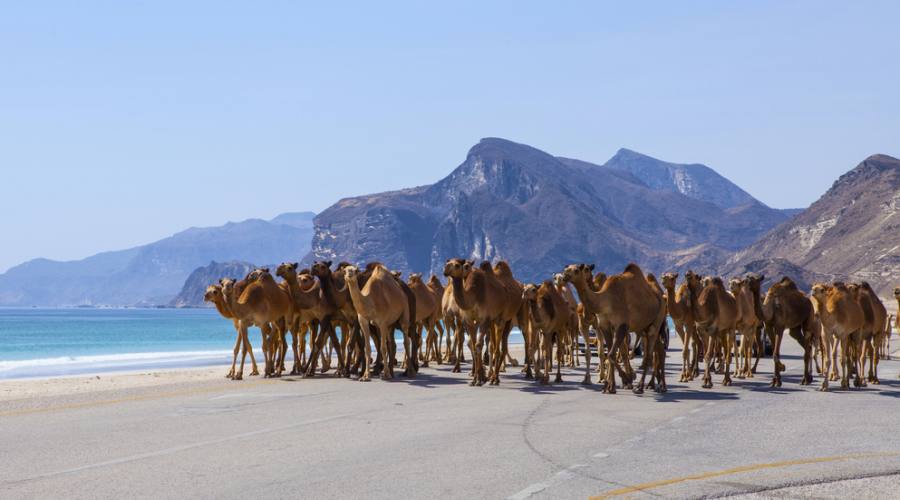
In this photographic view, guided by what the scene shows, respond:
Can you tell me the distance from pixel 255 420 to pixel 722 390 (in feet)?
34.0

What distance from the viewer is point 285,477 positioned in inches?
404

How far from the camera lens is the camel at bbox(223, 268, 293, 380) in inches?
972

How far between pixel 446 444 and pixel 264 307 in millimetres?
13119

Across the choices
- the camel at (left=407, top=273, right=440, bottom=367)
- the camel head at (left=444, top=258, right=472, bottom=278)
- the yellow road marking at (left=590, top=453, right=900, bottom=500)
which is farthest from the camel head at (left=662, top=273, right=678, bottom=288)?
the yellow road marking at (left=590, top=453, right=900, bottom=500)

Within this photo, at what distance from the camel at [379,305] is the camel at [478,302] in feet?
6.50

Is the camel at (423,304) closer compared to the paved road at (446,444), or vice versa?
the paved road at (446,444)

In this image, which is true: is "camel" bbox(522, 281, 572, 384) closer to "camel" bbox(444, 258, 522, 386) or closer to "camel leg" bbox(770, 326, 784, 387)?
"camel" bbox(444, 258, 522, 386)

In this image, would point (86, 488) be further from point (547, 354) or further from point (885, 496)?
point (547, 354)

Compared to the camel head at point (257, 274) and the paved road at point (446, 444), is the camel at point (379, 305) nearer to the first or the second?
the camel head at point (257, 274)

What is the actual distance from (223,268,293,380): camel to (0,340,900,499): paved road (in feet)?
15.2

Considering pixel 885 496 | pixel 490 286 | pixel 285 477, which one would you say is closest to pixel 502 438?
pixel 285 477

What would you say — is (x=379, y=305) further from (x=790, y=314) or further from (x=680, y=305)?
(x=790, y=314)

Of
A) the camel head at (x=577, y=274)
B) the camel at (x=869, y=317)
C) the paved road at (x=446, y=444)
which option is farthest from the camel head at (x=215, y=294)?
the camel at (x=869, y=317)

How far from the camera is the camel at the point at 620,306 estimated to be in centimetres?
2047
